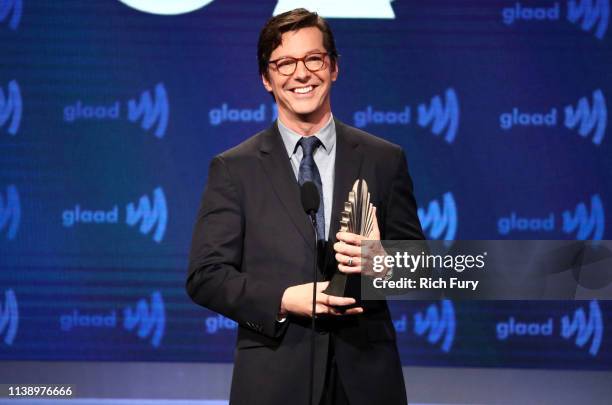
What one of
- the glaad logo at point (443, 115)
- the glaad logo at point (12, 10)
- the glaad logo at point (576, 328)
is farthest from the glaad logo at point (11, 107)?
the glaad logo at point (576, 328)

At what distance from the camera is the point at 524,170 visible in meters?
5.61

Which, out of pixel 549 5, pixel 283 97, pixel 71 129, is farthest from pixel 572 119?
pixel 283 97

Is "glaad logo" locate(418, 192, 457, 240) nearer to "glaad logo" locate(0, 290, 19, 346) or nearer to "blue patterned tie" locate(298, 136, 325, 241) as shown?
"glaad logo" locate(0, 290, 19, 346)

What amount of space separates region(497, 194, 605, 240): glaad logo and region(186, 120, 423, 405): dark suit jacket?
3017mm

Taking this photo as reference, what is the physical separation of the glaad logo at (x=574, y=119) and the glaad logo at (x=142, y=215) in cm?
196

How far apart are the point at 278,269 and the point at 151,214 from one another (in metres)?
3.24

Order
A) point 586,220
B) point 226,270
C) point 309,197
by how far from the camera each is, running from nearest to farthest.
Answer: point 309,197, point 226,270, point 586,220

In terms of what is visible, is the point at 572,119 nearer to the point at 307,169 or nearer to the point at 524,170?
the point at 524,170

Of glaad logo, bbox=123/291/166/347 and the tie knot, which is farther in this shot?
glaad logo, bbox=123/291/166/347

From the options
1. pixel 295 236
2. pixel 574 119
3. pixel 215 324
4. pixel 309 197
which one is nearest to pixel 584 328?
pixel 574 119

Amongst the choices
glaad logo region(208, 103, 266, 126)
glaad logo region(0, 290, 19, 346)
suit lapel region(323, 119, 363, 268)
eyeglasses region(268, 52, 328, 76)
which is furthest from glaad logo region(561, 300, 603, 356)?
eyeglasses region(268, 52, 328, 76)

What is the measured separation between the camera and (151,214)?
5664mm

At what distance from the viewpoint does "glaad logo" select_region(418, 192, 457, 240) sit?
5.55m

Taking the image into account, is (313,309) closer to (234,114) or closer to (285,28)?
(285,28)
